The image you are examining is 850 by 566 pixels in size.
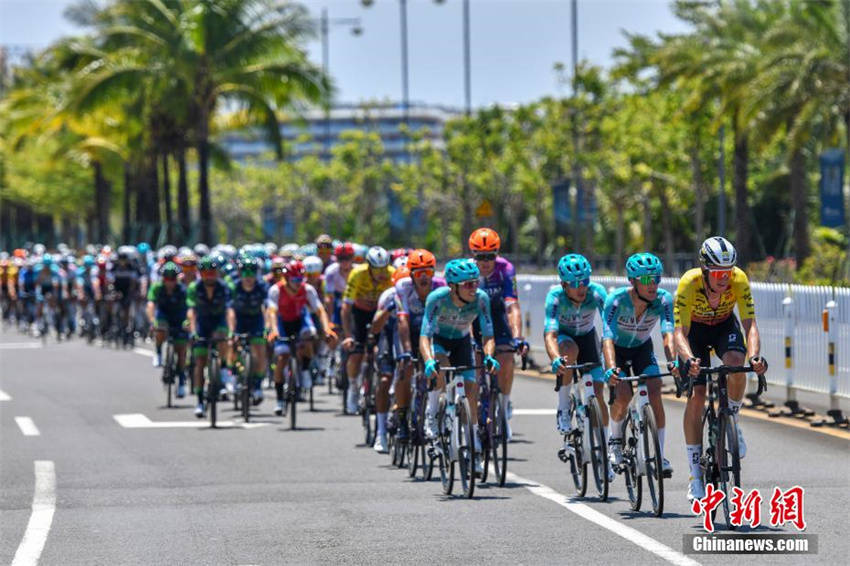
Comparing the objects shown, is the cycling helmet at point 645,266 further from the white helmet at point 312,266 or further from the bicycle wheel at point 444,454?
the white helmet at point 312,266

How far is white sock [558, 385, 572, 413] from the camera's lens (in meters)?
12.5

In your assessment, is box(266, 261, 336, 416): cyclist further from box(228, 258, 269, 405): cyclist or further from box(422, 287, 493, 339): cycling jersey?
box(422, 287, 493, 339): cycling jersey

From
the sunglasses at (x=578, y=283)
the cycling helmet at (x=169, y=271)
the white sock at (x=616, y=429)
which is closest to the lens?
the white sock at (x=616, y=429)

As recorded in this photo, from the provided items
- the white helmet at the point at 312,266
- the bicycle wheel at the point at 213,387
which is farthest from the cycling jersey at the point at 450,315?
the white helmet at the point at 312,266

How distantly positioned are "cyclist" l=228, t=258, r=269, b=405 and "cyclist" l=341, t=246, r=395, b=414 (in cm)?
166

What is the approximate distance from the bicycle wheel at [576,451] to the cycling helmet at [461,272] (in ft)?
3.76

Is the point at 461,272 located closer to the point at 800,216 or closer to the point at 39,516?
the point at 39,516

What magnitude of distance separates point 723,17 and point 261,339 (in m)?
28.1

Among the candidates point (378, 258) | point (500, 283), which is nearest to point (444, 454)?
point (500, 283)

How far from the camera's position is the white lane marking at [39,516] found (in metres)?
10.2

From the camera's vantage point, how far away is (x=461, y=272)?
41.3 ft

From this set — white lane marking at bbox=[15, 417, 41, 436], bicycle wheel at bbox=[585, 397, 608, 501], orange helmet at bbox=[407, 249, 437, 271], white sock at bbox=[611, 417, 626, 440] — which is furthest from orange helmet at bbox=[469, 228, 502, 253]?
white lane marking at bbox=[15, 417, 41, 436]

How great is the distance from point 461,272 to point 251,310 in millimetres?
6864

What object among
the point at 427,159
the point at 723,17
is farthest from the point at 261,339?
the point at 427,159
